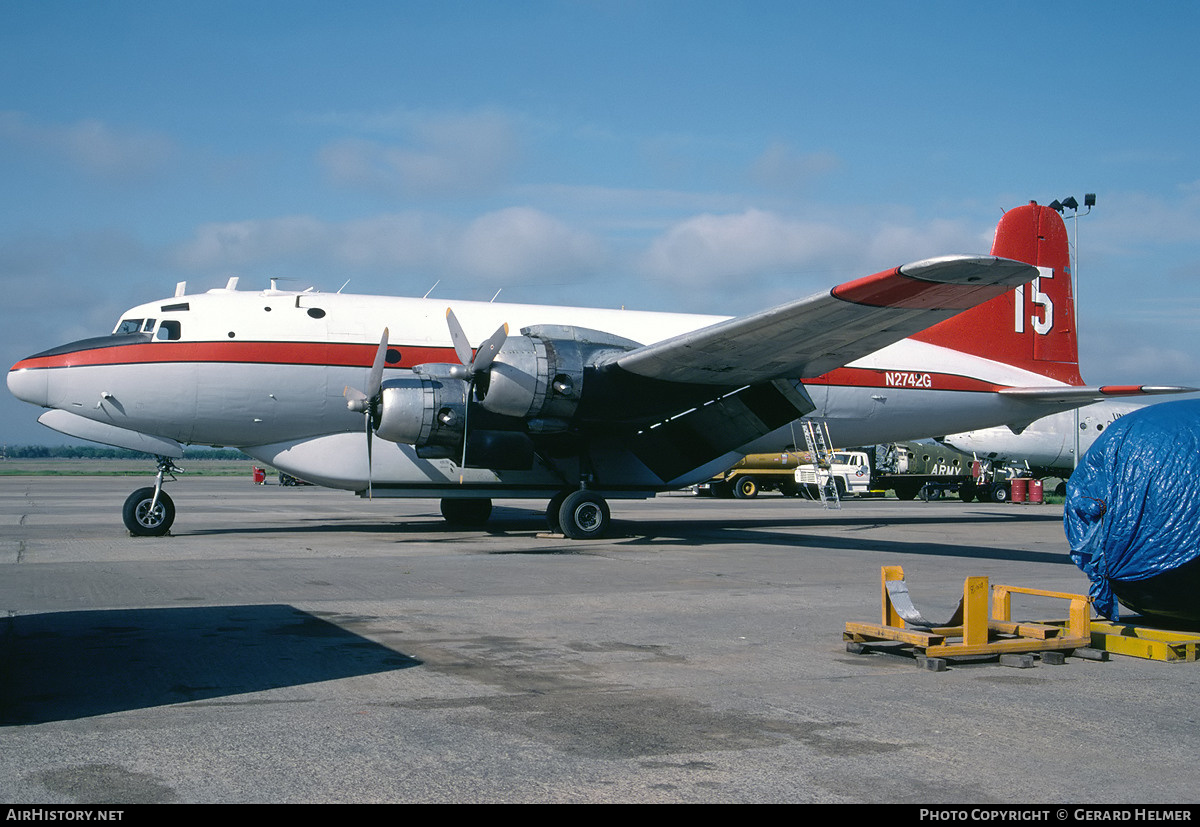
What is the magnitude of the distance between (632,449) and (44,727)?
1341 centimetres

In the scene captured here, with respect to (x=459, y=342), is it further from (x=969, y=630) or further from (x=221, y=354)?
(x=969, y=630)

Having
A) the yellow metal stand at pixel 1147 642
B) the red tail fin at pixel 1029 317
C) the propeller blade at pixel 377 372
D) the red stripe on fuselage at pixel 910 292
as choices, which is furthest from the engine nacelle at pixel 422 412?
the red tail fin at pixel 1029 317

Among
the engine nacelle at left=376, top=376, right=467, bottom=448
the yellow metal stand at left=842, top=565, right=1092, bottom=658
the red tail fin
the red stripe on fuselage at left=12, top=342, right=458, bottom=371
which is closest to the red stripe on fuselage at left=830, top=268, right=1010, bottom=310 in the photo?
the yellow metal stand at left=842, top=565, right=1092, bottom=658

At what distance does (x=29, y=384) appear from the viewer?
1652 cm

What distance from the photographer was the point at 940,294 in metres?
12.3

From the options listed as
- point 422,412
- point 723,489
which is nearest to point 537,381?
point 422,412

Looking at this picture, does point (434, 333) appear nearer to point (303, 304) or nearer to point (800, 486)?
point (303, 304)

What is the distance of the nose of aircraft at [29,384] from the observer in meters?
16.5

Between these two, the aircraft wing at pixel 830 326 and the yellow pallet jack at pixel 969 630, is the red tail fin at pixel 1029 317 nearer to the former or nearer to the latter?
the aircraft wing at pixel 830 326

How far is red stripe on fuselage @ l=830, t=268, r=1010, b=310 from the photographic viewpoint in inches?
462

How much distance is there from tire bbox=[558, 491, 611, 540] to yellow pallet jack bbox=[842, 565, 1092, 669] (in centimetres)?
920

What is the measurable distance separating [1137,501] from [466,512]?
14.1 metres

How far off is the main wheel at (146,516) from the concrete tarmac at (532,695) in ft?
12.2
